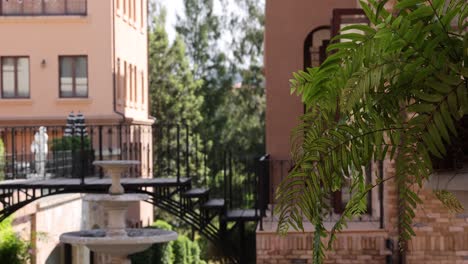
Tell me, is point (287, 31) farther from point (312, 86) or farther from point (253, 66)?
point (253, 66)

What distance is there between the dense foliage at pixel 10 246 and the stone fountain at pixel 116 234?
1426 millimetres

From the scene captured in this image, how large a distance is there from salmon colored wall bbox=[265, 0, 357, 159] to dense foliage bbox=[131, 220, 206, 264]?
971 cm

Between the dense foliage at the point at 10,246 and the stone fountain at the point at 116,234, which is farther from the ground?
the stone fountain at the point at 116,234

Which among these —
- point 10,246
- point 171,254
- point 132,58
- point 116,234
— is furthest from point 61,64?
point 116,234

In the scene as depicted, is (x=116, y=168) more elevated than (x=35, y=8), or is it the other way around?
(x=35, y=8)

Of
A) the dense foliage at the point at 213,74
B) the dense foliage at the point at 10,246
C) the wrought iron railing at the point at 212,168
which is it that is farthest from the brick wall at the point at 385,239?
the dense foliage at the point at 213,74

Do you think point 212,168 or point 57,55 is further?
point 212,168

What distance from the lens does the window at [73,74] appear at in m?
38.4

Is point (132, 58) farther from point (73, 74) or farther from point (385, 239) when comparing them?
point (385, 239)

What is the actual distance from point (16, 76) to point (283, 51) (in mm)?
19390

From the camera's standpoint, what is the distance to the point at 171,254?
3200cm

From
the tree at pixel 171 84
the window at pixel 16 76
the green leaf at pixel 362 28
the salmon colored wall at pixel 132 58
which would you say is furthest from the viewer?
the tree at pixel 171 84

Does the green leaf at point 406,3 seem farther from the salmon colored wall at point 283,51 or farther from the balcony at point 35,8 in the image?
the balcony at point 35,8

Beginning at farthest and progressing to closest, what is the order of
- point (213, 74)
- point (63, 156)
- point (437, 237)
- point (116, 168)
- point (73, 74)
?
point (213, 74) < point (73, 74) < point (63, 156) < point (116, 168) < point (437, 237)
